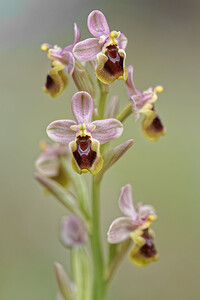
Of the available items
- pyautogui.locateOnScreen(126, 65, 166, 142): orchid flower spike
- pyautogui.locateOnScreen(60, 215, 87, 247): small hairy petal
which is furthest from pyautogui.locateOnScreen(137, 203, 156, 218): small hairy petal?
pyautogui.locateOnScreen(60, 215, 87, 247): small hairy petal

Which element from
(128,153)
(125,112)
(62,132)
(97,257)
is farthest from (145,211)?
(128,153)

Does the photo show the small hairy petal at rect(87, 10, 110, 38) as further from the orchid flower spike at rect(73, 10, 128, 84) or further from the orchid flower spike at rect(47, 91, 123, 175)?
the orchid flower spike at rect(47, 91, 123, 175)

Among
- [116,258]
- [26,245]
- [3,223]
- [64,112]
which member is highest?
[64,112]

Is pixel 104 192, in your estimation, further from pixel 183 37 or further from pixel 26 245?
pixel 183 37

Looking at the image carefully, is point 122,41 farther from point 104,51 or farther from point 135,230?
point 135,230

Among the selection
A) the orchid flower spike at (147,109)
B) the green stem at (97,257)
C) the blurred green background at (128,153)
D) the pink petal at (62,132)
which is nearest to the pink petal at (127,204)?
the green stem at (97,257)

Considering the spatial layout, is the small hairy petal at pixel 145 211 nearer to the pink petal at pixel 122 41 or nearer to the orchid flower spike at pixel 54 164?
the orchid flower spike at pixel 54 164

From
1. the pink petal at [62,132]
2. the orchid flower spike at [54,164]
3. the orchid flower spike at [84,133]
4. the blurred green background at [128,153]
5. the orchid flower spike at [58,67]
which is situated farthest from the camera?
the blurred green background at [128,153]

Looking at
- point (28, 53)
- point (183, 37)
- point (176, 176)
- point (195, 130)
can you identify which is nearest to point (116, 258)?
point (176, 176)
